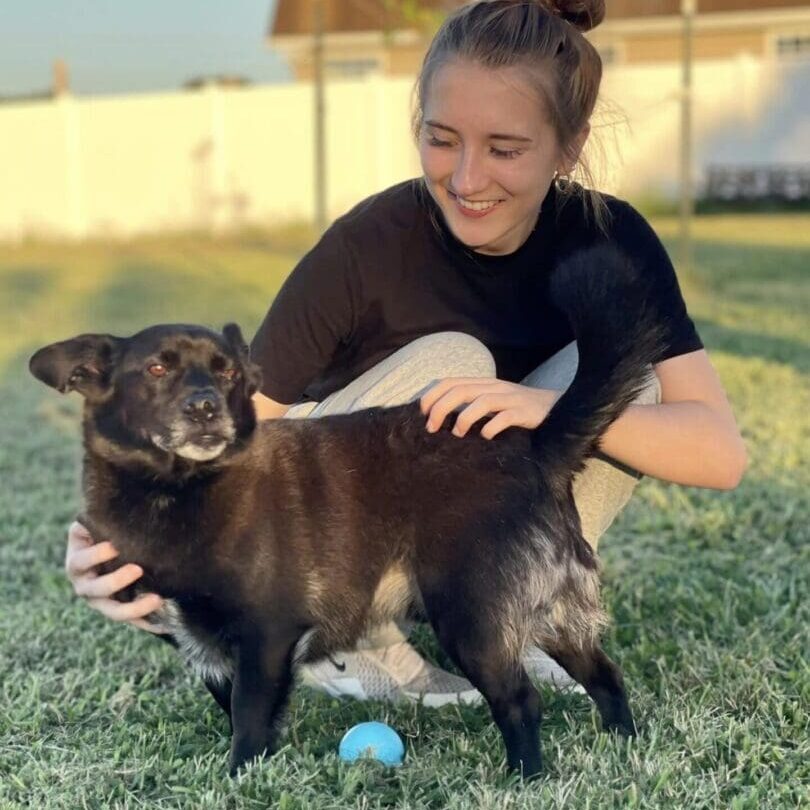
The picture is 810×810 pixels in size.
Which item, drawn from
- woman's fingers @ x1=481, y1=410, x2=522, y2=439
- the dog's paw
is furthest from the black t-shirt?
the dog's paw

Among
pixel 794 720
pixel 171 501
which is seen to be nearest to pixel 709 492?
pixel 794 720

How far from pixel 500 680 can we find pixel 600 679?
0.31 m

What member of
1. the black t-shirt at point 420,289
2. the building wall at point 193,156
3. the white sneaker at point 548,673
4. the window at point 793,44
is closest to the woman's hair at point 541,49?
the black t-shirt at point 420,289

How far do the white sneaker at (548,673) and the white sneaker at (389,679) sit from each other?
0.14m

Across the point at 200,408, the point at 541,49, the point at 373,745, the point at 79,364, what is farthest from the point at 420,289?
the point at 373,745

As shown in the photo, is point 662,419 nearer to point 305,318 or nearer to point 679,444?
point 679,444

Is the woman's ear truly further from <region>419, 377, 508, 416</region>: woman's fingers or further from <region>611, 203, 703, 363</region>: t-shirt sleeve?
<region>419, 377, 508, 416</region>: woman's fingers

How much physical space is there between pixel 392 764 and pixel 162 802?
43 cm

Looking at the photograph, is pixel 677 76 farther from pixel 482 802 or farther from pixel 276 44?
pixel 482 802

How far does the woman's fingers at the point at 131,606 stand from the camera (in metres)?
2.11

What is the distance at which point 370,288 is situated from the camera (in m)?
2.54

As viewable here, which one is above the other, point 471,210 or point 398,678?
point 471,210

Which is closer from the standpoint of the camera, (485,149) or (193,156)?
(485,149)

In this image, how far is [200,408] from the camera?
6.86ft
